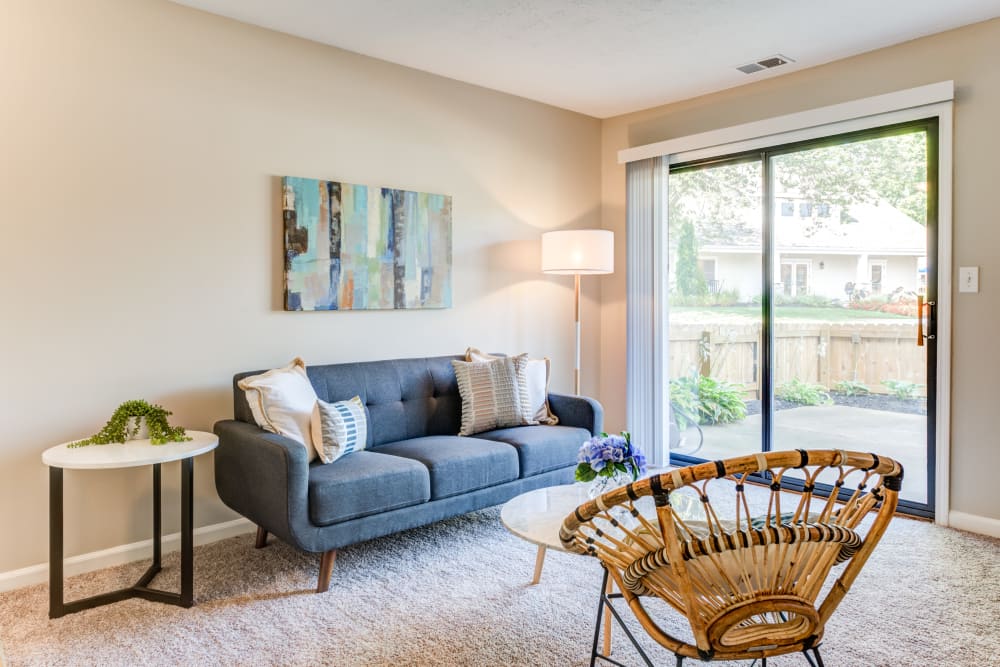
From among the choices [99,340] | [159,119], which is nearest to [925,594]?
[99,340]

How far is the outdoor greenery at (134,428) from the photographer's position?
2627 mm

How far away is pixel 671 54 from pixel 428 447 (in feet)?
8.16

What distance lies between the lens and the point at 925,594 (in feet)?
8.58

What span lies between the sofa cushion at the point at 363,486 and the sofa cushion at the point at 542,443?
60 cm

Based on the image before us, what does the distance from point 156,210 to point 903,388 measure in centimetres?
390

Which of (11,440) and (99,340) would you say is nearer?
(11,440)

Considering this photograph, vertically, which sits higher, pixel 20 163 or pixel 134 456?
pixel 20 163

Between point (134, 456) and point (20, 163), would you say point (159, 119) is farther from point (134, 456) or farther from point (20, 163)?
point (134, 456)

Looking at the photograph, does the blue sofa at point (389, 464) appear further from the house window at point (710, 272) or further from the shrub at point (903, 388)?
the shrub at point (903, 388)

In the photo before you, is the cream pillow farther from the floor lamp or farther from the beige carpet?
the floor lamp

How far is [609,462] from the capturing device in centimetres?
245

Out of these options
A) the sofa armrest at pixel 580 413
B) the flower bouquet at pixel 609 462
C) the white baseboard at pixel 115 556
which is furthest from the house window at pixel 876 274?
the white baseboard at pixel 115 556

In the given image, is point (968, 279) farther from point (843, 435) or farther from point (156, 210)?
point (156, 210)

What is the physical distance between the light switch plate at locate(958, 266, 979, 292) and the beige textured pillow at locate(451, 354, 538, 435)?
7.42 ft
